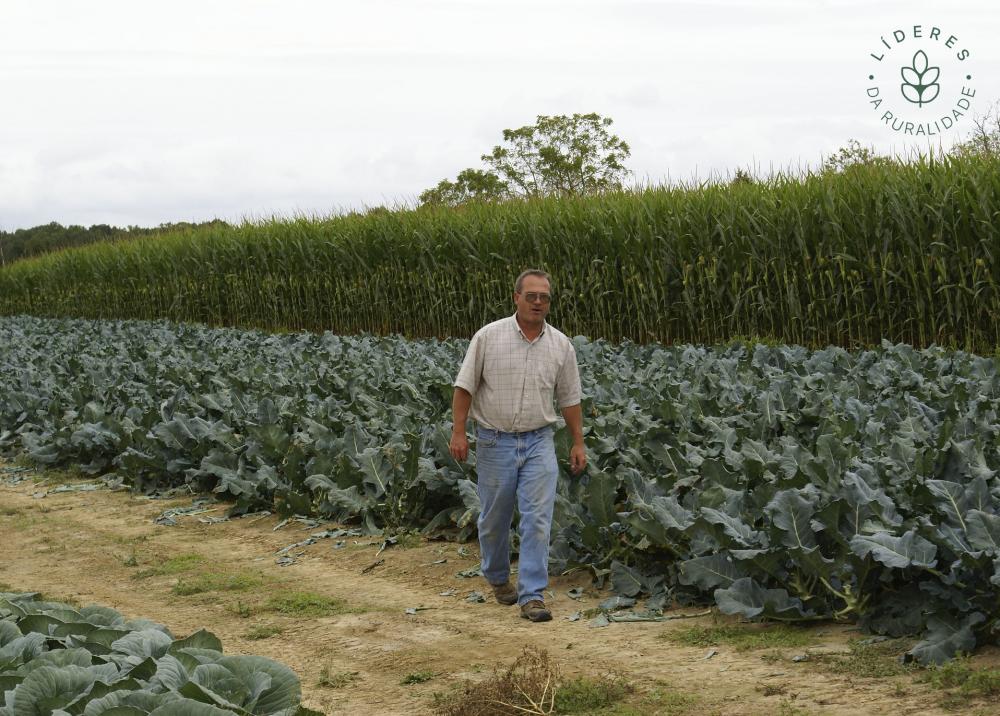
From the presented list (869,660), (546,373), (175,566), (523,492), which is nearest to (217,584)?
(175,566)

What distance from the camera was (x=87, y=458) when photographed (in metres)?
10.8

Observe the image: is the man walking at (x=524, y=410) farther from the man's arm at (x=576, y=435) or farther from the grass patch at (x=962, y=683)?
the grass patch at (x=962, y=683)

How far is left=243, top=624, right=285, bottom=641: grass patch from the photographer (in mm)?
5656

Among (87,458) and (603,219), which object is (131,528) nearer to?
(87,458)

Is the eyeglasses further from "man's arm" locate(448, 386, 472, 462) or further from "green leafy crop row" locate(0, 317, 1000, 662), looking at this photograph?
"green leafy crop row" locate(0, 317, 1000, 662)

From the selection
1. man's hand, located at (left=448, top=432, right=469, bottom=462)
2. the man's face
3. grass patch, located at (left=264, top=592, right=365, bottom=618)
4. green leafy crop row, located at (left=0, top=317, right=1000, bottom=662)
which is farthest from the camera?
grass patch, located at (left=264, top=592, right=365, bottom=618)

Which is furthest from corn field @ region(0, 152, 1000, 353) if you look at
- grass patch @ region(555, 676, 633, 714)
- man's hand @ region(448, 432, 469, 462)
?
grass patch @ region(555, 676, 633, 714)

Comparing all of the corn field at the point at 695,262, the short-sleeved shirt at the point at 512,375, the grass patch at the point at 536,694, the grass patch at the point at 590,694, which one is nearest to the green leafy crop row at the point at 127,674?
the grass patch at the point at 536,694

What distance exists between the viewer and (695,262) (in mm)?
15133

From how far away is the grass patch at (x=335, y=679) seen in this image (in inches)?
192

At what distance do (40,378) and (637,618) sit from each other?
33.0 ft

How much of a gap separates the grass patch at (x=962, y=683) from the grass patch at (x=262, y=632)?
3.14 meters

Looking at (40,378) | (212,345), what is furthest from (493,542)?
(212,345)

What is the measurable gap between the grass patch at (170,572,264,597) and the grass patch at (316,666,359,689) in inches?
69.8
